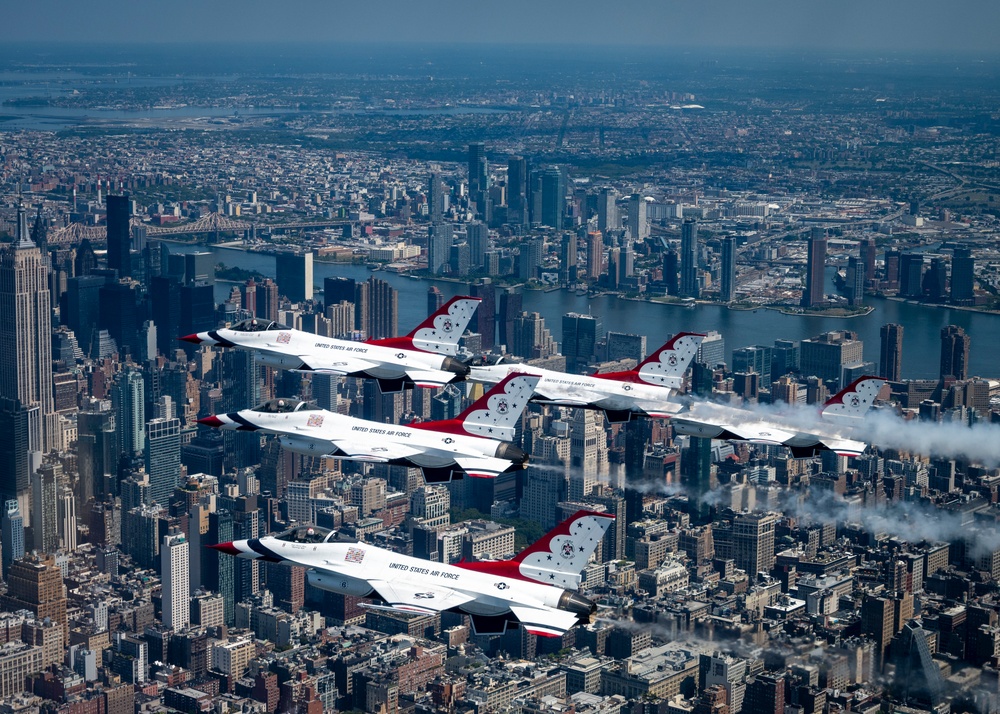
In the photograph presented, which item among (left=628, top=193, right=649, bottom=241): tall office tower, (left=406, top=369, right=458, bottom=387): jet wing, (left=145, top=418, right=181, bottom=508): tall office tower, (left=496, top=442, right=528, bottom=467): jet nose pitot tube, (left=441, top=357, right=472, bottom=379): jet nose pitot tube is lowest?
(left=145, top=418, right=181, bottom=508): tall office tower

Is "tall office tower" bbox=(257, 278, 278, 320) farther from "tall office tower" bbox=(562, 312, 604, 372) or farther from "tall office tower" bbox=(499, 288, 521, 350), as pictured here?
"tall office tower" bbox=(562, 312, 604, 372)

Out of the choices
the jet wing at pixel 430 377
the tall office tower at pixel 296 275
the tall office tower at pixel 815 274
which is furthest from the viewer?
the tall office tower at pixel 296 275

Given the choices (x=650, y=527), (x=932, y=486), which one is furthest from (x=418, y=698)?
(x=932, y=486)

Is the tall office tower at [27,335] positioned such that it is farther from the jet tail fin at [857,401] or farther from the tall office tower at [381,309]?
the jet tail fin at [857,401]

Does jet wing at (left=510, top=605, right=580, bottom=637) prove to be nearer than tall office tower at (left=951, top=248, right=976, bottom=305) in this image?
Yes

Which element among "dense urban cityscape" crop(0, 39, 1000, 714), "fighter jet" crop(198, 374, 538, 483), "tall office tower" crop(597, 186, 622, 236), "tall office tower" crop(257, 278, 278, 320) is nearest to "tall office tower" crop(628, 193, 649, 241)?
"dense urban cityscape" crop(0, 39, 1000, 714)

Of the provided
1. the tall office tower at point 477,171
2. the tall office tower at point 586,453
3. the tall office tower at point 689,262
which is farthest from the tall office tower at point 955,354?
the tall office tower at point 477,171
